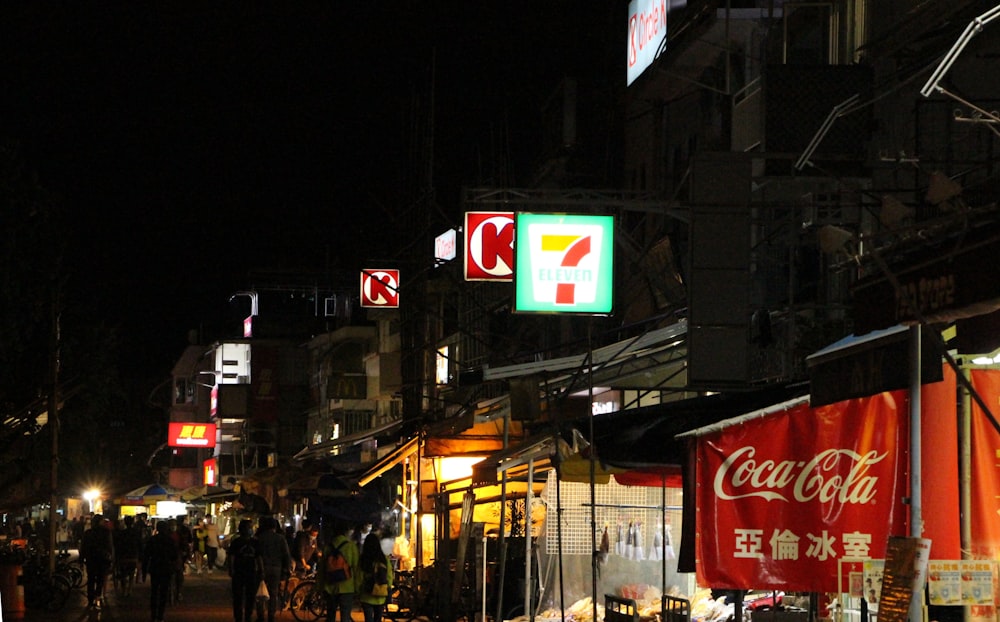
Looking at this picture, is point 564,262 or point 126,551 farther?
point 126,551


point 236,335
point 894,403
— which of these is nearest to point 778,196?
point 894,403

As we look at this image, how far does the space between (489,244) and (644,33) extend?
188 inches

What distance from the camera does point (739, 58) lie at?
2283 cm

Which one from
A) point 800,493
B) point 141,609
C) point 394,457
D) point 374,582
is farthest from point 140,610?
point 800,493

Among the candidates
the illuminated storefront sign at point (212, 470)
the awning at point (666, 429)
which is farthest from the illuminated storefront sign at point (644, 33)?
the illuminated storefront sign at point (212, 470)

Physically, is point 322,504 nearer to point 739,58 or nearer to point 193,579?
point 739,58

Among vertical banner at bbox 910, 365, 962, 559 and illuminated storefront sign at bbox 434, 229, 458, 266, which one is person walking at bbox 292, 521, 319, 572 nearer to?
illuminated storefront sign at bbox 434, 229, 458, 266

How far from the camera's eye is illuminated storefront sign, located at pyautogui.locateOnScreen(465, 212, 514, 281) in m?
25.9

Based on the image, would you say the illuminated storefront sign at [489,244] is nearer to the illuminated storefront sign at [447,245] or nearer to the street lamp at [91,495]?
the illuminated storefront sign at [447,245]

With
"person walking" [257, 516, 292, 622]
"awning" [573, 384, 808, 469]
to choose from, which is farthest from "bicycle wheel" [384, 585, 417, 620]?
"awning" [573, 384, 808, 469]

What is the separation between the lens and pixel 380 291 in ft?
132

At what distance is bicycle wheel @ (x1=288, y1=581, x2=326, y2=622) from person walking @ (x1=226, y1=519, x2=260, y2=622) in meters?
3.94

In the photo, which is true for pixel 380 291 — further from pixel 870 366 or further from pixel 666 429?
pixel 870 366

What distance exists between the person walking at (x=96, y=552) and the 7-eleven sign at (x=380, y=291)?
41.2 feet
